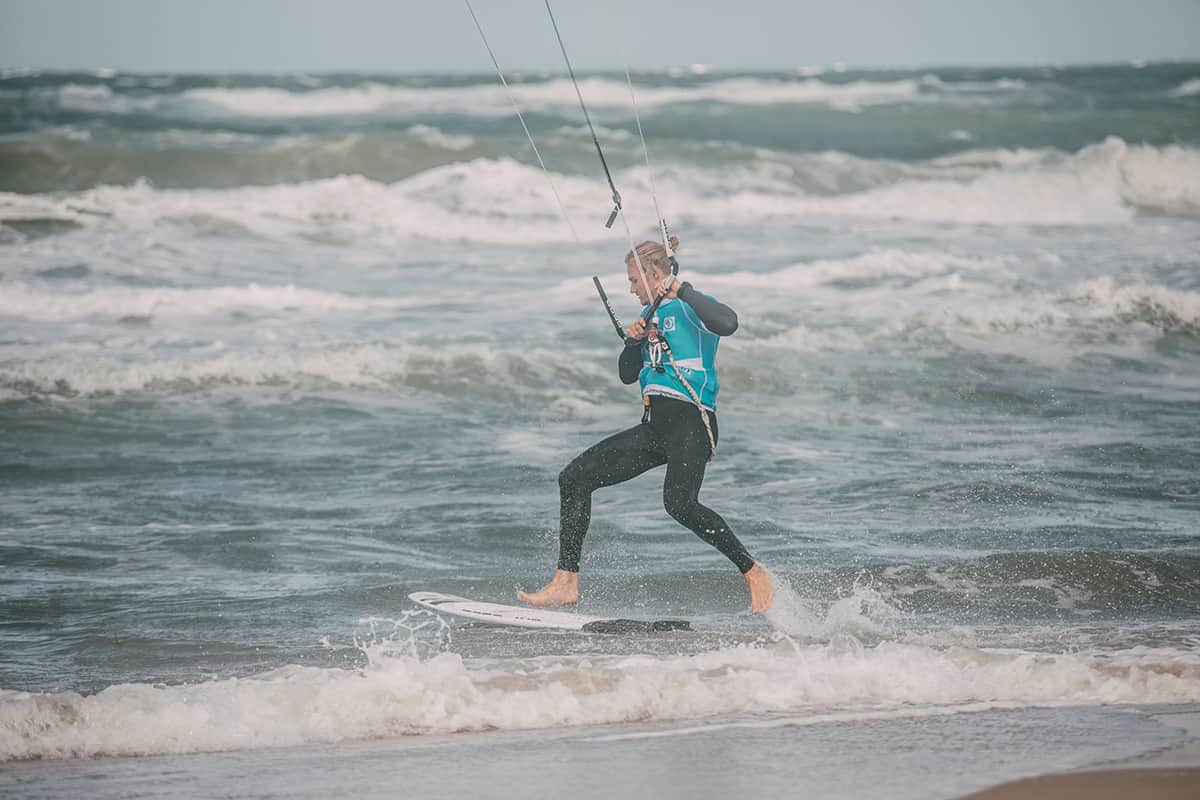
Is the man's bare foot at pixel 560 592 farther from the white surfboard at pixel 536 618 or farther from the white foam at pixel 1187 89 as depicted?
the white foam at pixel 1187 89

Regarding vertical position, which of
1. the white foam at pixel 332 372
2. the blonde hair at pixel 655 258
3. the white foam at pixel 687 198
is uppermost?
the white foam at pixel 687 198

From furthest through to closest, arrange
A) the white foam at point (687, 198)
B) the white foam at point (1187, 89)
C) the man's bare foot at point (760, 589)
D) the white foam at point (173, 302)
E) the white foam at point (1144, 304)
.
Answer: the white foam at point (1187, 89)
the white foam at point (687, 198)
the white foam at point (173, 302)
the white foam at point (1144, 304)
the man's bare foot at point (760, 589)

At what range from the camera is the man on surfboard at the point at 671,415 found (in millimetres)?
6762

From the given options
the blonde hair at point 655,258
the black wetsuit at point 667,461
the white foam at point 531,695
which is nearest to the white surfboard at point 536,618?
the black wetsuit at point 667,461

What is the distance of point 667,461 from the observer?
278 inches

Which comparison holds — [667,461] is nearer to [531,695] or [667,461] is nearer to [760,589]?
[760,589]

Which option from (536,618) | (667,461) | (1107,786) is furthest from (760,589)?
(1107,786)

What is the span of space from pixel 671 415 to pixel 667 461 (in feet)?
0.84

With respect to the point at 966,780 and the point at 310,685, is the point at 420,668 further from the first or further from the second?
the point at 966,780

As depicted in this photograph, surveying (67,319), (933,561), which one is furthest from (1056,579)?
(67,319)

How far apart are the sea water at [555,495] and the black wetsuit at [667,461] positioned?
514mm

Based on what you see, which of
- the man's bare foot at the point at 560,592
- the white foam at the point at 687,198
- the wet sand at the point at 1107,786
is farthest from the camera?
the white foam at the point at 687,198

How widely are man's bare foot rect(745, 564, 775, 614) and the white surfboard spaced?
0.36m

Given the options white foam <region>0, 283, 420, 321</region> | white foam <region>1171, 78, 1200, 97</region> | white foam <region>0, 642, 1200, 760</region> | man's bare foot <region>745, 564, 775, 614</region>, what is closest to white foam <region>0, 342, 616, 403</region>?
white foam <region>0, 283, 420, 321</region>
